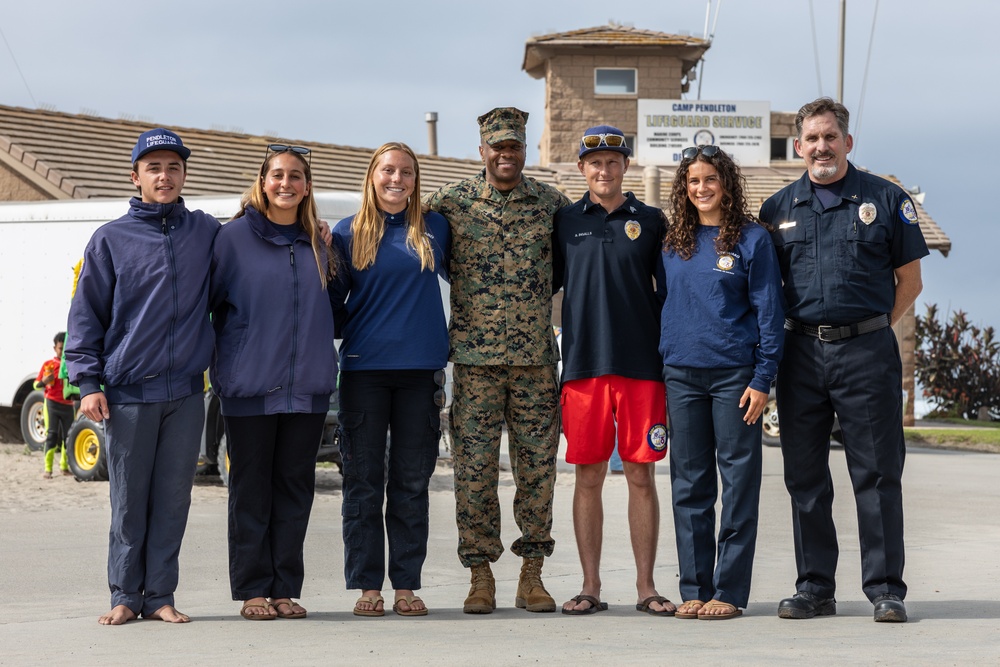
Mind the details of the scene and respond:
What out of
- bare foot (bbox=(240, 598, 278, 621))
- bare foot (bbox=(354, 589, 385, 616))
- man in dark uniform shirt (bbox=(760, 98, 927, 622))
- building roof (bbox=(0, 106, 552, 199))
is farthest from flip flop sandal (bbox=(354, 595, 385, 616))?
building roof (bbox=(0, 106, 552, 199))

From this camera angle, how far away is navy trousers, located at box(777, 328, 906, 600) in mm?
6242

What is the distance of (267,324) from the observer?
6.12m

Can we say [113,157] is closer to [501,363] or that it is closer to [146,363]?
[146,363]

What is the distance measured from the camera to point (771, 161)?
104ft

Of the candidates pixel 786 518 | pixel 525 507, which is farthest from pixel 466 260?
pixel 786 518

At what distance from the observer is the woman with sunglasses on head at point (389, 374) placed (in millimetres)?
6297

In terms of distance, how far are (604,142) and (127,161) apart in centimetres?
1616

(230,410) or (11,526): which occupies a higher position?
(230,410)

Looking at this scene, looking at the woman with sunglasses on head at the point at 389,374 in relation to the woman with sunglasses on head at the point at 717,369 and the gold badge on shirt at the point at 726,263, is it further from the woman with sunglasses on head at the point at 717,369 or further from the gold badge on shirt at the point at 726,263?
the gold badge on shirt at the point at 726,263

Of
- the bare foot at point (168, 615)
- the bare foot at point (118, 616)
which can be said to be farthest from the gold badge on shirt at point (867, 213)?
the bare foot at point (118, 616)

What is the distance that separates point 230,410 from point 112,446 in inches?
21.5

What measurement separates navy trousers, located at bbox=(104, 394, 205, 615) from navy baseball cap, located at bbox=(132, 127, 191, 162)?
1123 millimetres

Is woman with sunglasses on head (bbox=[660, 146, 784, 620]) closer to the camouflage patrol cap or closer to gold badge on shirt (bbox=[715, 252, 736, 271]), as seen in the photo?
gold badge on shirt (bbox=[715, 252, 736, 271])

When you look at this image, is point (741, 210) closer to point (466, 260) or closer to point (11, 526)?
point (466, 260)
